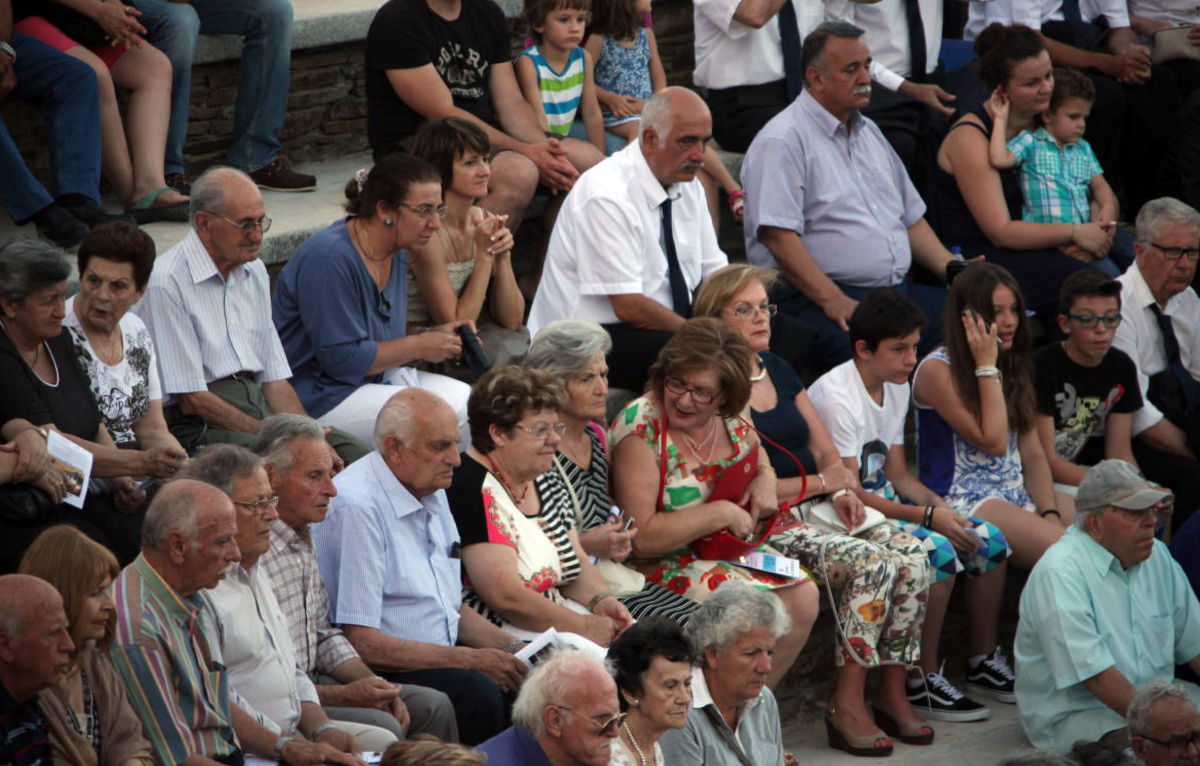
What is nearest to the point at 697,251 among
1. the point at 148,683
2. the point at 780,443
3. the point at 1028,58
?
the point at 780,443

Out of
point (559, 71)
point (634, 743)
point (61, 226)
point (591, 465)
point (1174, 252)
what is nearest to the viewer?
point (634, 743)

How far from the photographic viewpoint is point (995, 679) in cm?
615

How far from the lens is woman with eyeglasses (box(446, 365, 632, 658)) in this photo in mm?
4754

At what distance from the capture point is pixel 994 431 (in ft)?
20.0

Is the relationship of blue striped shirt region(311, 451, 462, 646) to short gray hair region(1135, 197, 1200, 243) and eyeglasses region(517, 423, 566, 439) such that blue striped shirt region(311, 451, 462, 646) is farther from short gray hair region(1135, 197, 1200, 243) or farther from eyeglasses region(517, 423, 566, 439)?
short gray hair region(1135, 197, 1200, 243)

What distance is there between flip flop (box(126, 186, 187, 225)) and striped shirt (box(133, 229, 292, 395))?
0.96 meters

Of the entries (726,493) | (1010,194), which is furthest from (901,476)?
(1010,194)

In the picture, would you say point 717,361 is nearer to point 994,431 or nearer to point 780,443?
point 780,443

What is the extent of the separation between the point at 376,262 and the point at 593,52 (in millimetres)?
2031

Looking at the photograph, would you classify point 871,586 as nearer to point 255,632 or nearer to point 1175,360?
point 255,632

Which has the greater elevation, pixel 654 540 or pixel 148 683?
pixel 148 683

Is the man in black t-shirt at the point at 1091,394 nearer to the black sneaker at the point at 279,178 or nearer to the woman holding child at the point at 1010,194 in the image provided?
the woman holding child at the point at 1010,194

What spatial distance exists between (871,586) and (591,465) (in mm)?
1027

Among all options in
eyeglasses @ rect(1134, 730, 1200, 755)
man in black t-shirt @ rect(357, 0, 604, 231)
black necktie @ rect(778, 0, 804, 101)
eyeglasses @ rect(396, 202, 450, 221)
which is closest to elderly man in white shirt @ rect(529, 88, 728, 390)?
man in black t-shirt @ rect(357, 0, 604, 231)
